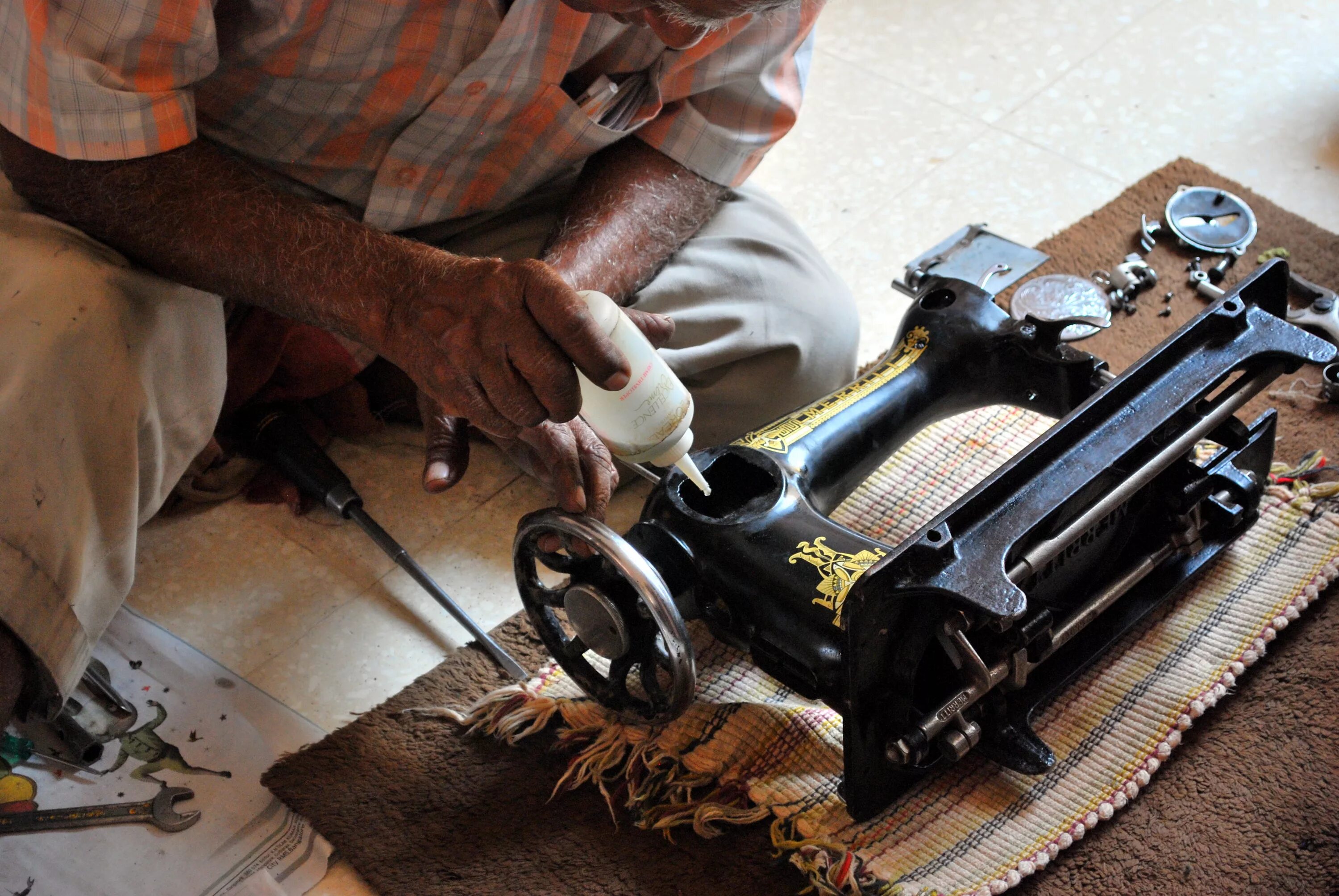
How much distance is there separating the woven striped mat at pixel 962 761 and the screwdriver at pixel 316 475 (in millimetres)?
197

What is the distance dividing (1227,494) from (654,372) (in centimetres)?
66

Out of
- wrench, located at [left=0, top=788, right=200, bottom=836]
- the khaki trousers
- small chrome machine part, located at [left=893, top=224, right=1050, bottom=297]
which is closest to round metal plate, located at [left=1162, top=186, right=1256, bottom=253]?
small chrome machine part, located at [left=893, top=224, right=1050, bottom=297]

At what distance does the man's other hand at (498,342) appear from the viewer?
37.9 inches

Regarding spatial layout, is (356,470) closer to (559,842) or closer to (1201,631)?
(559,842)

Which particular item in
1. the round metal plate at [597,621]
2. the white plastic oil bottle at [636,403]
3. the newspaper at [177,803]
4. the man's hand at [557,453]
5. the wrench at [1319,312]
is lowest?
the newspaper at [177,803]

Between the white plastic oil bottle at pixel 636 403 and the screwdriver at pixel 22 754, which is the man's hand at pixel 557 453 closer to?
the white plastic oil bottle at pixel 636 403

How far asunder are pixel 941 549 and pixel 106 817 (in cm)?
87

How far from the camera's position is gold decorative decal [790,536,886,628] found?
1055 millimetres

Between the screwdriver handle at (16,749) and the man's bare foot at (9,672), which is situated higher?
the man's bare foot at (9,672)

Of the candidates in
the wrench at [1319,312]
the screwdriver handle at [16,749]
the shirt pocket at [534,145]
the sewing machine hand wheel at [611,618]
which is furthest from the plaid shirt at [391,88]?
the wrench at [1319,312]

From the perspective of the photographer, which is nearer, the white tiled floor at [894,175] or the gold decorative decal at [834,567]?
the gold decorative decal at [834,567]

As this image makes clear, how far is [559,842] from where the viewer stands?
1184 millimetres

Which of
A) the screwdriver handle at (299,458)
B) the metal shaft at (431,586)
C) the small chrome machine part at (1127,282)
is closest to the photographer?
the metal shaft at (431,586)

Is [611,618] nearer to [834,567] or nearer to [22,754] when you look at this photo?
[834,567]
